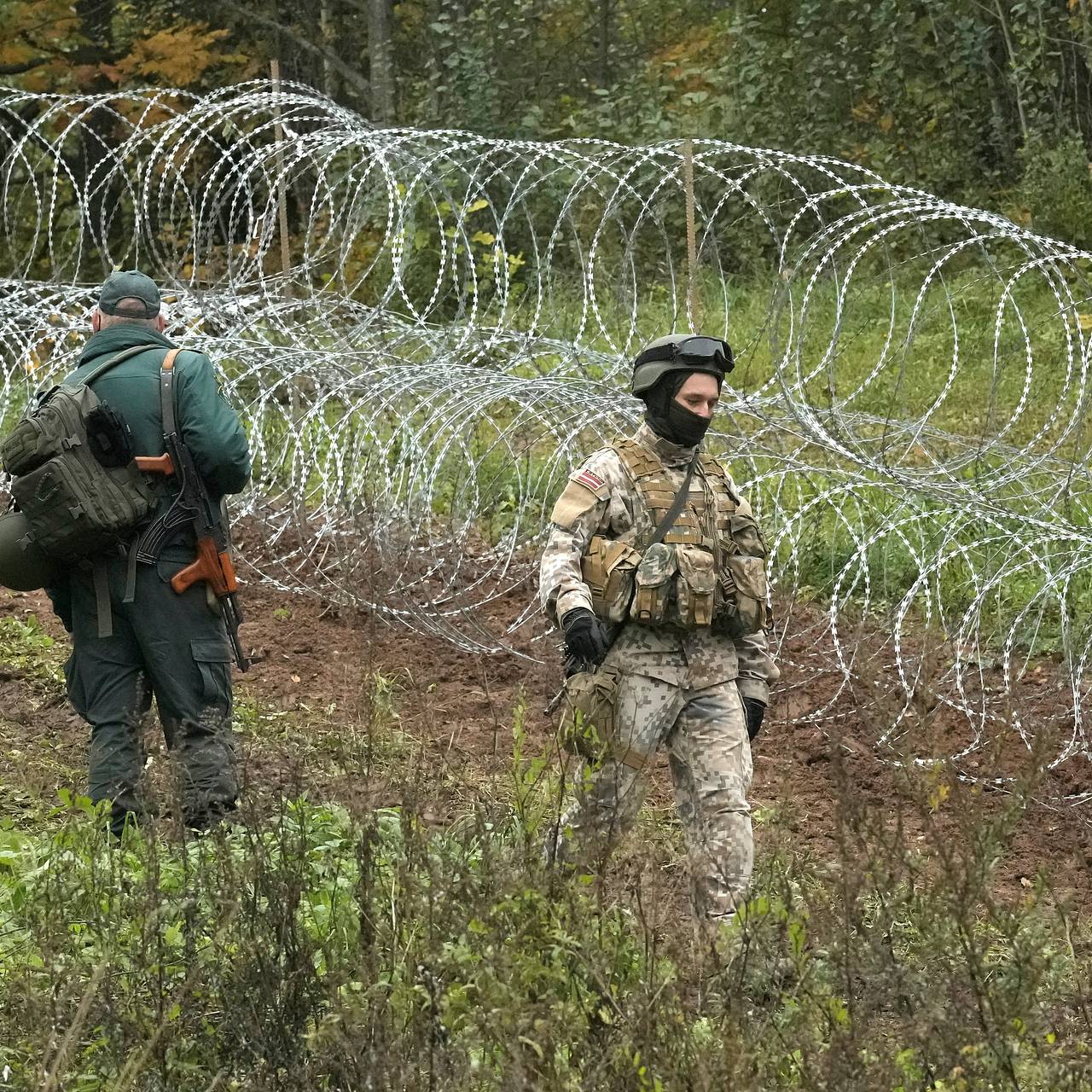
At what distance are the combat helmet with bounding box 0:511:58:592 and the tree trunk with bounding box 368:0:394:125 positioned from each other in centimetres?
1406

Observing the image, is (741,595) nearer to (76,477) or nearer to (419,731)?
(76,477)

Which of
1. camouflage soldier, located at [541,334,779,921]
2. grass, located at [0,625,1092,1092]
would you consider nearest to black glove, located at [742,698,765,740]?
camouflage soldier, located at [541,334,779,921]

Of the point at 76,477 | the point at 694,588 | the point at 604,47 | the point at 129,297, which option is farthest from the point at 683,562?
the point at 604,47

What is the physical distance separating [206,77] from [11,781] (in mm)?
16567

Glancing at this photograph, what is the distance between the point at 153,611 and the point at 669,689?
169 centimetres

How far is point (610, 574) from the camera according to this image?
4762 mm

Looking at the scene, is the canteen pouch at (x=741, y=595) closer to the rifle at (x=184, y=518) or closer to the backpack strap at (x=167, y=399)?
the rifle at (x=184, y=518)

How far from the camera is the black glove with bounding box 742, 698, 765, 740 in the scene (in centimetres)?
496

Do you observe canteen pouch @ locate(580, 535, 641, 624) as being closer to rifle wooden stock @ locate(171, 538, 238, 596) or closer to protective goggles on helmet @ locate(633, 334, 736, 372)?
protective goggles on helmet @ locate(633, 334, 736, 372)

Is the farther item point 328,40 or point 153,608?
point 328,40

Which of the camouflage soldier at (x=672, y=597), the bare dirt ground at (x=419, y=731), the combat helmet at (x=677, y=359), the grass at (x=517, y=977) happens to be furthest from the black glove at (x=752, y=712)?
the combat helmet at (x=677, y=359)

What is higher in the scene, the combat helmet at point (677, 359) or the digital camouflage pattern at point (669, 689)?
the combat helmet at point (677, 359)

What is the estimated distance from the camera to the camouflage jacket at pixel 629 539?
4.77 meters

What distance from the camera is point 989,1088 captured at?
3.25 meters
